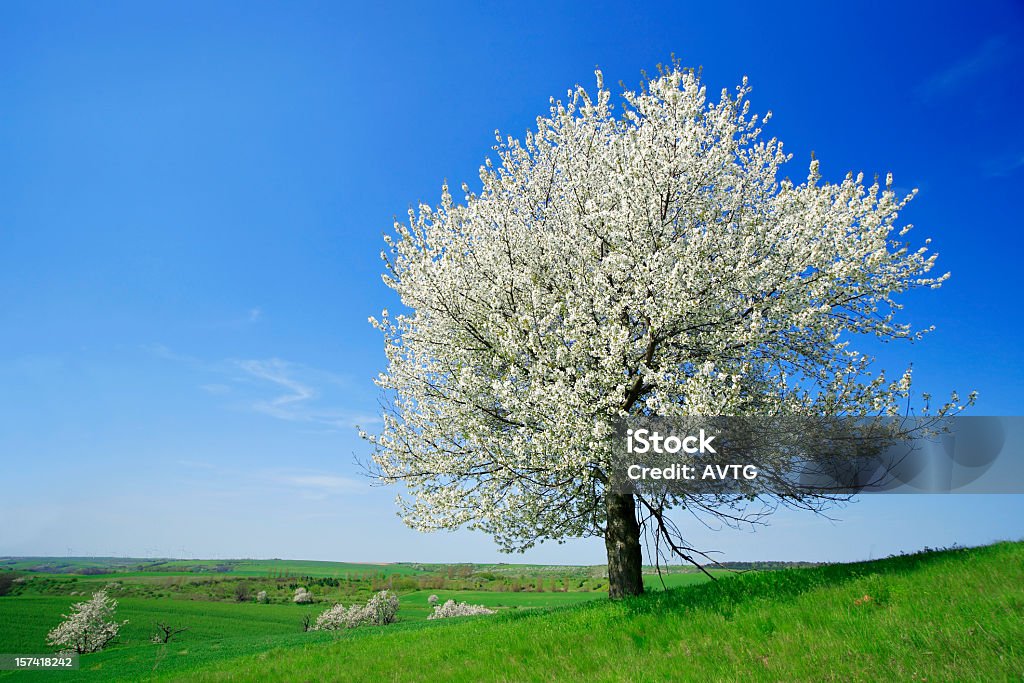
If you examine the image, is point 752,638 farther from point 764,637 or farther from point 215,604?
point 215,604

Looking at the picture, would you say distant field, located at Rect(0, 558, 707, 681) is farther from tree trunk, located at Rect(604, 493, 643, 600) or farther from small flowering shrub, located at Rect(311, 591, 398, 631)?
tree trunk, located at Rect(604, 493, 643, 600)

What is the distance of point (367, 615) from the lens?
130 feet

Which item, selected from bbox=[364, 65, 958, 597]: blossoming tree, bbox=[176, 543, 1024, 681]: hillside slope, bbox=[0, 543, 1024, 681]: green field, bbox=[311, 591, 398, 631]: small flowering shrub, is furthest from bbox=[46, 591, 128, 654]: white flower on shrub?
bbox=[364, 65, 958, 597]: blossoming tree

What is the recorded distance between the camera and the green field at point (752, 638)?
8570mm

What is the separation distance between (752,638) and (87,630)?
148ft

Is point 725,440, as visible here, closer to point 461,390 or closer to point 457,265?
point 461,390

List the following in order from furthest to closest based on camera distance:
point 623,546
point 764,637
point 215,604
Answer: point 215,604 < point 623,546 < point 764,637

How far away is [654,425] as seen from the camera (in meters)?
15.0

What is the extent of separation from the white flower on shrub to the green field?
22.5m

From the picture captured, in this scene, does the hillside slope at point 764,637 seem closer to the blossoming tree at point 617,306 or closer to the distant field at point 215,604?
the blossoming tree at point 617,306

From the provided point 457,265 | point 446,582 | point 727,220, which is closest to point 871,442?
point 727,220

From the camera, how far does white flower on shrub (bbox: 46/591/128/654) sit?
37.6 meters

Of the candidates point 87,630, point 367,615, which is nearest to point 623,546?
point 367,615

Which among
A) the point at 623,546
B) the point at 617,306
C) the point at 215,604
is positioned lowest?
the point at 215,604
